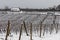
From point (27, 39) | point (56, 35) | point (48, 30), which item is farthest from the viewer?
point (48, 30)

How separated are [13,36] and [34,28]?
2.97m

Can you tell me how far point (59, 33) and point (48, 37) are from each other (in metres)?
1.39

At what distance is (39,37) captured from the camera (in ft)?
40.4

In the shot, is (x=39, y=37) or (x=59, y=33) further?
(x=59, y=33)

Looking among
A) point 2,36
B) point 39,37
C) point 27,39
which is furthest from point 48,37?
point 2,36

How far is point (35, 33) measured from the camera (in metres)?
13.4

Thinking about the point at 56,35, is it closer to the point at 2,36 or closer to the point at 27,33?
the point at 27,33

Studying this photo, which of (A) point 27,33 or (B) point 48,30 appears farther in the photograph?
(B) point 48,30

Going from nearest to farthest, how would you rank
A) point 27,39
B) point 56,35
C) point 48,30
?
point 27,39 → point 56,35 → point 48,30

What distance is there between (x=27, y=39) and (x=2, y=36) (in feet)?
5.08

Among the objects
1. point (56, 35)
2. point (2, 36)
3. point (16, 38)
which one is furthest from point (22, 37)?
point (56, 35)

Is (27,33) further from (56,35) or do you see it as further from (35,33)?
(56,35)

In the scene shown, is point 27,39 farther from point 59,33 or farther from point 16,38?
point 59,33

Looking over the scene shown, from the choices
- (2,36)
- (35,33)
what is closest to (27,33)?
(35,33)
